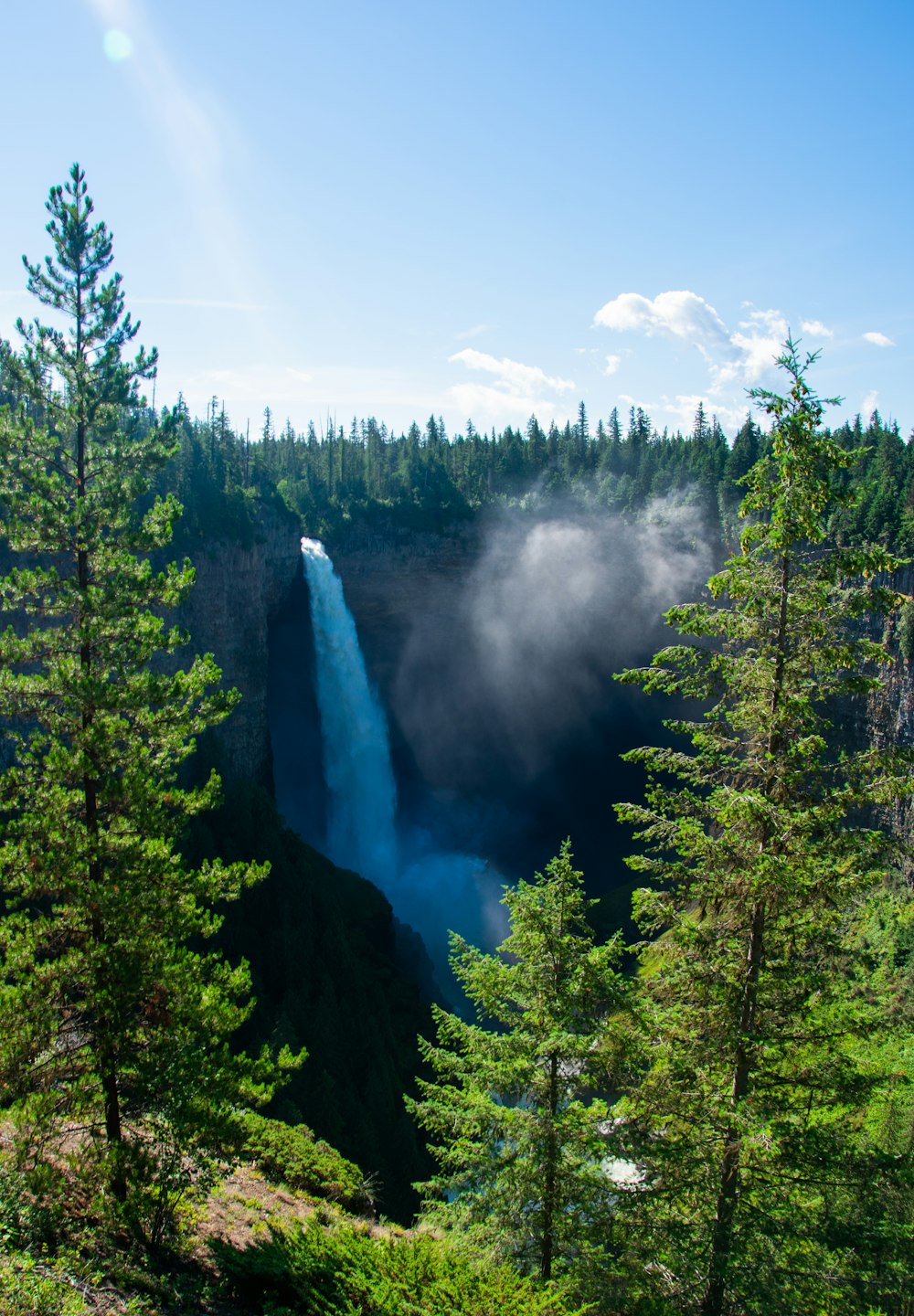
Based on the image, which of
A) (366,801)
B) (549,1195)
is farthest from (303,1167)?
(366,801)

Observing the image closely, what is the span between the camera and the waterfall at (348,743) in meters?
50.0

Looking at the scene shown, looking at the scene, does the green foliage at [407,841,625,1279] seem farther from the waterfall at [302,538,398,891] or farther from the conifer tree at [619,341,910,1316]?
the waterfall at [302,538,398,891]

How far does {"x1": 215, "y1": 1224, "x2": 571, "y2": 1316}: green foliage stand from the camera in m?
Result: 6.88

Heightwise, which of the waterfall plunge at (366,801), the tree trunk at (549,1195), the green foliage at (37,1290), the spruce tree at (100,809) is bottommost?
the waterfall plunge at (366,801)

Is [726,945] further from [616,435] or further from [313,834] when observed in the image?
[616,435]

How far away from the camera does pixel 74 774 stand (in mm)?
8016

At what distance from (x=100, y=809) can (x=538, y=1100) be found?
5.85 meters

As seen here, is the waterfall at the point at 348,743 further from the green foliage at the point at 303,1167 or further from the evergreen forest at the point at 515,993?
the evergreen forest at the point at 515,993

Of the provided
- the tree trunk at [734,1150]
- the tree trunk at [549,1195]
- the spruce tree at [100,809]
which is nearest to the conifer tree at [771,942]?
the tree trunk at [734,1150]

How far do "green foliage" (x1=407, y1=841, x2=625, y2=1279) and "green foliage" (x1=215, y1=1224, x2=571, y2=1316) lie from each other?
2.18ft

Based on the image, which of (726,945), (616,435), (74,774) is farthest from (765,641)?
(616,435)

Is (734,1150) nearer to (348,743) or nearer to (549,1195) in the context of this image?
(549,1195)

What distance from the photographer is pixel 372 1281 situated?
23.7ft

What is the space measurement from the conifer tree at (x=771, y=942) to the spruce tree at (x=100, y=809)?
4538 millimetres
